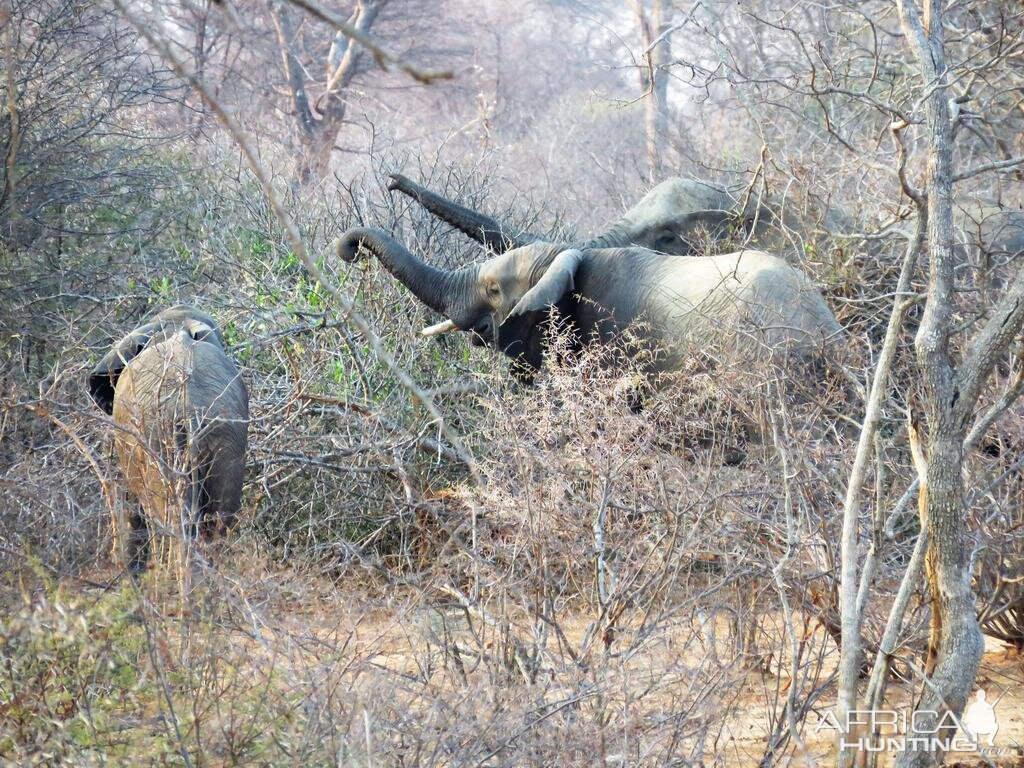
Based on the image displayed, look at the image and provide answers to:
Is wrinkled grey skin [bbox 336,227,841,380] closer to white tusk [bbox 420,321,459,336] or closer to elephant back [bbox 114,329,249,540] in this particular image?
white tusk [bbox 420,321,459,336]

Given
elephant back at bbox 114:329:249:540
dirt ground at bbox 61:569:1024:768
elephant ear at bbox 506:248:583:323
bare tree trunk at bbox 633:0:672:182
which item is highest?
bare tree trunk at bbox 633:0:672:182

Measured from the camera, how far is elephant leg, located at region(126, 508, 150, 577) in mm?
4992

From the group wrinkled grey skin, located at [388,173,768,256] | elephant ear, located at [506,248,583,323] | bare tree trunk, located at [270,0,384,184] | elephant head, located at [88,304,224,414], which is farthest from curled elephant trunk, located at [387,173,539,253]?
bare tree trunk, located at [270,0,384,184]

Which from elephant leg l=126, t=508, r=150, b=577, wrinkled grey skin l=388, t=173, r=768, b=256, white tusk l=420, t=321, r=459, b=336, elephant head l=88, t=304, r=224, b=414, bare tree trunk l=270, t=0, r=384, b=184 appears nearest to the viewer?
elephant leg l=126, t=508, r=150, b=577

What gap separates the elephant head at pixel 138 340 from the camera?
217 inches

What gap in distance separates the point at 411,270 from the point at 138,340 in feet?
8.41

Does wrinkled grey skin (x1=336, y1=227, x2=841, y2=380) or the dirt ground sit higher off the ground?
wrinkled grey skin (x1=336, y1=227, x2=841, y2=380)

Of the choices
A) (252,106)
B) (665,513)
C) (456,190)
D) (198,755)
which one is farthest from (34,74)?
(252,106)

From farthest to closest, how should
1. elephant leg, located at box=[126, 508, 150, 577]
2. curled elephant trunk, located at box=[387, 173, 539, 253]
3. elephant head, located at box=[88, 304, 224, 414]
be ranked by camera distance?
1. curled elephant trunk, located at box=[387, 173, 539, 253]
2. elephant head, located at box=[88, 304, 224, 414]
3. elephant leg, located at box=[126, 508, 150, 577]

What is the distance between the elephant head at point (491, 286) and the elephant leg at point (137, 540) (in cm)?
259

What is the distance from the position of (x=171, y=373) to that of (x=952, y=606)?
285 centimetres

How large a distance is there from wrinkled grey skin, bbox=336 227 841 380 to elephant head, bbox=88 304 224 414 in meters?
2.02

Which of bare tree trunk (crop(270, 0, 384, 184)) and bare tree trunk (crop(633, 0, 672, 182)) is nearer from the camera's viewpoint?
bare tree trunk (crop(633, 0, 672, 182))

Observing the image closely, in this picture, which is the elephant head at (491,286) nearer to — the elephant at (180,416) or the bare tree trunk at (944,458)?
the elephant at (180,416)
